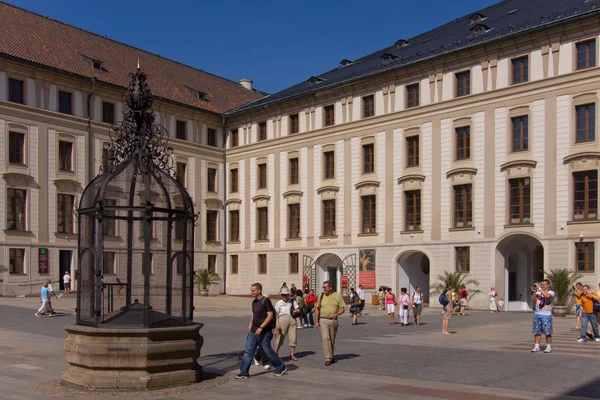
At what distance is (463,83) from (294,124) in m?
13.2

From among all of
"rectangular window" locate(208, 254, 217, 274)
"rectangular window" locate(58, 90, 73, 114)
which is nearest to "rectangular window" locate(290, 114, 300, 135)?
"rectangular window" locate(208, 254, 217, 274)

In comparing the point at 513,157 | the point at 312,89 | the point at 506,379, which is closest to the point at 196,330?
the point at 506,379

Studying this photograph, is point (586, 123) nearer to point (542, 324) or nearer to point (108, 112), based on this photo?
point (542, 324)

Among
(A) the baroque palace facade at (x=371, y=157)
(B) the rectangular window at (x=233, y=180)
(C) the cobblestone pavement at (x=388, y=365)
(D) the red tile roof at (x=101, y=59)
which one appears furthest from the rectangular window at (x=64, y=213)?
(C) the cobblestone pavement at (x=388, y=365)

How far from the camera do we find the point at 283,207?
1946 inches

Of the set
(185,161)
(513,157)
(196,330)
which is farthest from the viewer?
(185,161)

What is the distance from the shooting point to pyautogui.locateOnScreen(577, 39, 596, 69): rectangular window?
3466cm

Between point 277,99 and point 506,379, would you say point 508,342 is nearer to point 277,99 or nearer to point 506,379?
point 506,379

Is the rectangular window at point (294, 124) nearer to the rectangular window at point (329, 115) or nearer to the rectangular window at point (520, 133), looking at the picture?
the rectangular window at point (329, 115)

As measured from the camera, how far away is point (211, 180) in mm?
53344

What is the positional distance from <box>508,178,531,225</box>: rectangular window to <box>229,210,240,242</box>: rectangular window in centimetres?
2166

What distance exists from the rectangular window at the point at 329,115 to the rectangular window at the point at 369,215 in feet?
18.7

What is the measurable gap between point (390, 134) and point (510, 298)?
37.9 ft

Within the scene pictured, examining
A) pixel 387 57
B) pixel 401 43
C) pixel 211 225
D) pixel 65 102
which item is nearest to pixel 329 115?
pixel 387 57
